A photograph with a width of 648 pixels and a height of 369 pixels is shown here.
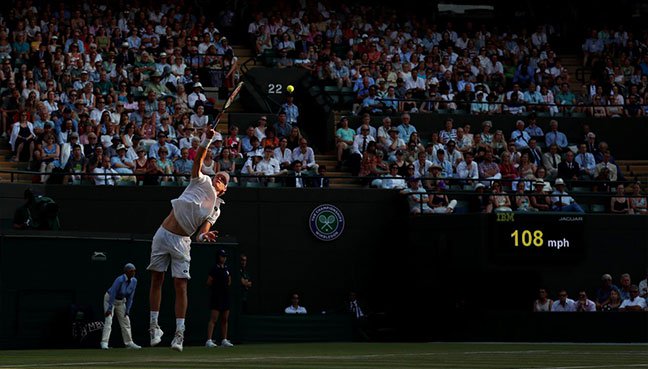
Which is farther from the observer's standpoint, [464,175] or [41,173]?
[464,175]

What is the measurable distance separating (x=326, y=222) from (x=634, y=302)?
7101 mm

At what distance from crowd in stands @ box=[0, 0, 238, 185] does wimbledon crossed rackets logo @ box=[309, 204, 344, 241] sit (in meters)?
2.69

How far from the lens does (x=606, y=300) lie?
27.8 metres

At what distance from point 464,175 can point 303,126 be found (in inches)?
202

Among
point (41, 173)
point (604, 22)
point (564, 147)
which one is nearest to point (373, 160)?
point (564, 147)

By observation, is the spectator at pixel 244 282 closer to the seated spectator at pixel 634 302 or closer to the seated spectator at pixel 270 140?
the seated spectator at pixel 270 140

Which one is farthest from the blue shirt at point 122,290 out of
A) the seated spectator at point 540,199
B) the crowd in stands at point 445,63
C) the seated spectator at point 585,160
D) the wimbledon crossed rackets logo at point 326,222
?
the seated spectator at point 585,160

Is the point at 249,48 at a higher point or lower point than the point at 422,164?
higher

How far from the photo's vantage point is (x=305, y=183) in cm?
2934

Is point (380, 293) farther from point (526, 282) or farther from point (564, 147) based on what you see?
point (564, 147)

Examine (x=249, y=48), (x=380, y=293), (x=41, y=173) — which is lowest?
(x=380, y=293)


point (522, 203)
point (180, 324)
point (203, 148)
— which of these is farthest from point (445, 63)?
point (203, 148)

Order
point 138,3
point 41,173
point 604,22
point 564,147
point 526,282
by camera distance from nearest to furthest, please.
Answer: point 41,173
point 526,282
point 564,147
point 138,3
point 604,22

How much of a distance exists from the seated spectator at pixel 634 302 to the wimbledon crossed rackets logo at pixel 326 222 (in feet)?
21.8
